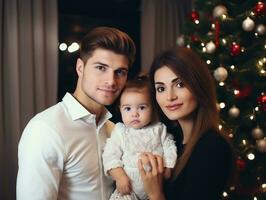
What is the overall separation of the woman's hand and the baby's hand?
101 millimetres

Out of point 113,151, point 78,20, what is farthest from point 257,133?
point 78,20

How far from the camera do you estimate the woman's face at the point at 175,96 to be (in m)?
1.74

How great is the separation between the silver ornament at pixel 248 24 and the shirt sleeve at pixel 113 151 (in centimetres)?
139

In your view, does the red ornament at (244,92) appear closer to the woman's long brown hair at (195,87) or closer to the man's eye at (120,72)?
the woman's long brown hair at (195,87)

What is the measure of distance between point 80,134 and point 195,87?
612 millimetres

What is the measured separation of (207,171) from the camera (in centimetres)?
162

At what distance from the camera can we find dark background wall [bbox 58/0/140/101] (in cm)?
396

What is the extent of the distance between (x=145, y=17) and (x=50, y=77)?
4.88ft

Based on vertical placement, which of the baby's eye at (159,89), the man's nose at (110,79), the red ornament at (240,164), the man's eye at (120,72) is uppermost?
the man's eye at (120,72)

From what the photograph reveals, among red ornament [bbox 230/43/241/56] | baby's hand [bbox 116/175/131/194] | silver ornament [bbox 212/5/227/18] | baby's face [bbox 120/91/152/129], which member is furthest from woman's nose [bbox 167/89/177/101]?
silver ornament [bbox 212/5/227/18]

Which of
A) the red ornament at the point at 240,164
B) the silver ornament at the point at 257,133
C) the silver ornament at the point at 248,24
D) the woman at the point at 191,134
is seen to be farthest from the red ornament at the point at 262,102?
the woman at the point at 191,134

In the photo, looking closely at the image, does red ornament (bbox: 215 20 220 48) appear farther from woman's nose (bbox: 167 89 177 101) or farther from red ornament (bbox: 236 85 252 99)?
woman's nose (bbox: 167 89 177 101)

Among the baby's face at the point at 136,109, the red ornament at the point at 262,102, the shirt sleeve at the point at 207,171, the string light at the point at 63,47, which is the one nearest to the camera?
the shirt sleeve at the point at 207,171

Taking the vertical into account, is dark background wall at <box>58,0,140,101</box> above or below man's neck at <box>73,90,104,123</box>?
above
